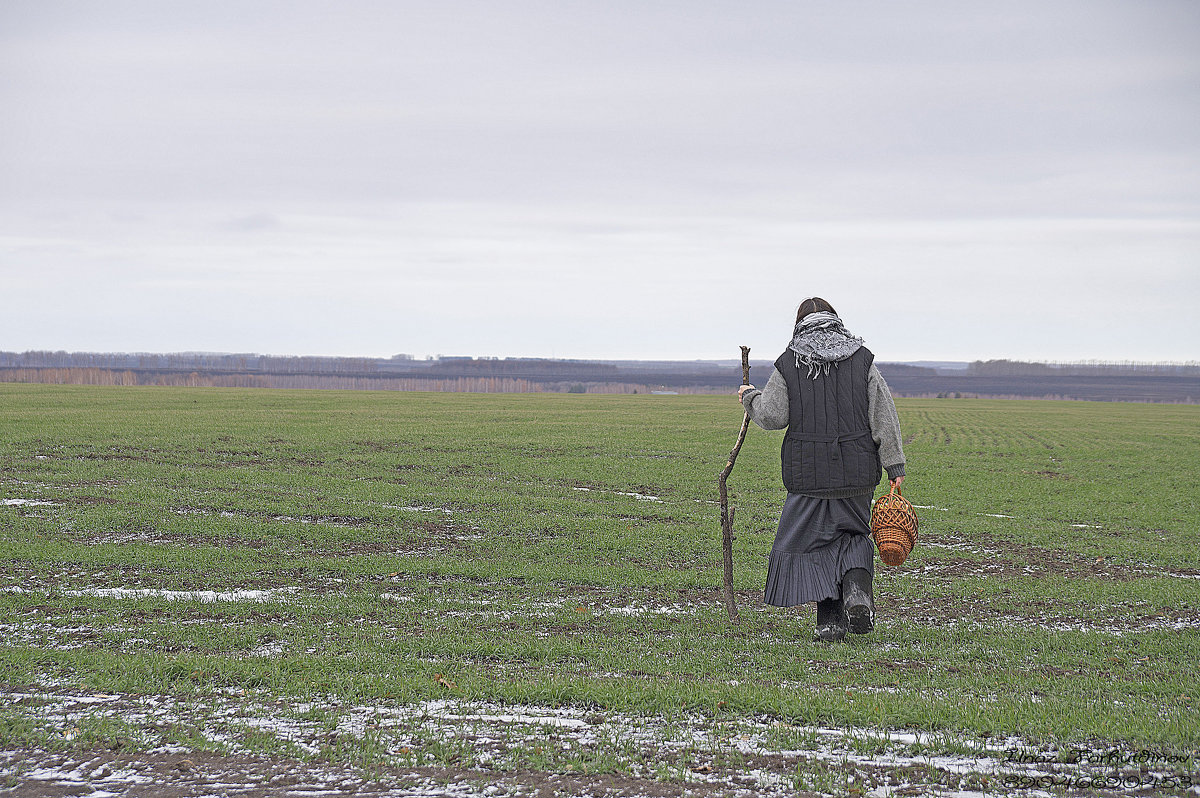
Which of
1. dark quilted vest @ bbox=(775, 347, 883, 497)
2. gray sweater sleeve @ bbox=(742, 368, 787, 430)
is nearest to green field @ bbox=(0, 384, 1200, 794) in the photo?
dark quilted vest @ bbox=(775, 347, 883, 497)

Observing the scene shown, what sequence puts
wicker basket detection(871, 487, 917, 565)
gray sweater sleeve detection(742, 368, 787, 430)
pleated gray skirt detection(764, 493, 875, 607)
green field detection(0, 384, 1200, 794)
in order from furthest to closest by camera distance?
gray sweater sleeve detection(742, 368, 787, 430)
pleated gray skirt detection(764, 493, 875, 607)
wicker basket detection(871, 487, 917, 565)
green field detection(0, 384, 1200, 794)

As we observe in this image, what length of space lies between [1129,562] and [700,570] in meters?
6.25

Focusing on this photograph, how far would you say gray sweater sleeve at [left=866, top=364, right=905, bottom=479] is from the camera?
27.1 ft

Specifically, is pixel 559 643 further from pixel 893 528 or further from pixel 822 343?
pixel 822 343

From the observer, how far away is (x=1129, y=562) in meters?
13.6

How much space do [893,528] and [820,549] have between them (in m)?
0.64

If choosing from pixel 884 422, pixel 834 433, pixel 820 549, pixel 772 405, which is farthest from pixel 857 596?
pixel 772 405

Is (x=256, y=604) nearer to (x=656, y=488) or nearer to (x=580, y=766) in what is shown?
(x=580, y=766)

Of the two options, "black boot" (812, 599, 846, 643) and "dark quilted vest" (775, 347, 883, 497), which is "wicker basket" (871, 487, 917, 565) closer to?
"dark quilted vest" (775, 347, 883, 497)

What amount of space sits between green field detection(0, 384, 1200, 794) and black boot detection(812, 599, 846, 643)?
184mm

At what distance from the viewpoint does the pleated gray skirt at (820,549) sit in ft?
27.0

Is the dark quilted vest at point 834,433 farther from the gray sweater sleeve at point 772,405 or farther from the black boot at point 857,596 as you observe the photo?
the black boot at point 857,596

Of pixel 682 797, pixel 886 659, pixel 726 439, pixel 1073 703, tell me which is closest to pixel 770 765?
pixel 682 797

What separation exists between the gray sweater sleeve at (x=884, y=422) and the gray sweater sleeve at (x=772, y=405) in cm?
72
